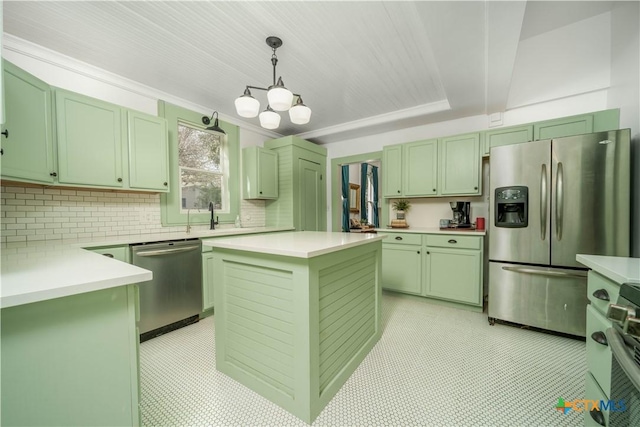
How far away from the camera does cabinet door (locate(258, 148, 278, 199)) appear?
12.5ft

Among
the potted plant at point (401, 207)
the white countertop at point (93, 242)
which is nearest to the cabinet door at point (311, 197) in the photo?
the white countertop at point (93, 242)

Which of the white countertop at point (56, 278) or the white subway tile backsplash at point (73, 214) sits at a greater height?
the white subway tile backsplash at point (73, 214)

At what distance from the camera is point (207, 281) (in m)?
2.73

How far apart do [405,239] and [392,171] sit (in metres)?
1.08

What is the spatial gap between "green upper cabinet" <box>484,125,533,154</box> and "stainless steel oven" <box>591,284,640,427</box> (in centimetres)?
250

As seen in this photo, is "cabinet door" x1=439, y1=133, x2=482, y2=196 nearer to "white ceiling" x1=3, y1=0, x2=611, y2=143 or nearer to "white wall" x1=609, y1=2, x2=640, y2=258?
"white ceiling" x1=3, y1=0, x2=611, y2=143

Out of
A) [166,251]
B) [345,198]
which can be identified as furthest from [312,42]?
[345,198]

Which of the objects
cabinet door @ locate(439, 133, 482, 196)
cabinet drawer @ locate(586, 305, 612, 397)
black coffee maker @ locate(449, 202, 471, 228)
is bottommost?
cabinet drawer @ locate(586, 305, 612, 397)

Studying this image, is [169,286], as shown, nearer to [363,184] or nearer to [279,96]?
[279,96]

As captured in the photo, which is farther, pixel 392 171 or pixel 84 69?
pixel 392 171

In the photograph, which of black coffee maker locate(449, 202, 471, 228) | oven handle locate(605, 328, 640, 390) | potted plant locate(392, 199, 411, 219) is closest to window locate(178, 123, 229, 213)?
potted plant locate(392, 199, 411, 219)

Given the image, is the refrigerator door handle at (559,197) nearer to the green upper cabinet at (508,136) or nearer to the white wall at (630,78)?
the white wall at (630,78)

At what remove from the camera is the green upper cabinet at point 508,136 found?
9.22 ft

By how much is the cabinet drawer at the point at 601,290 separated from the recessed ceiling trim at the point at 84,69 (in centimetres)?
412
